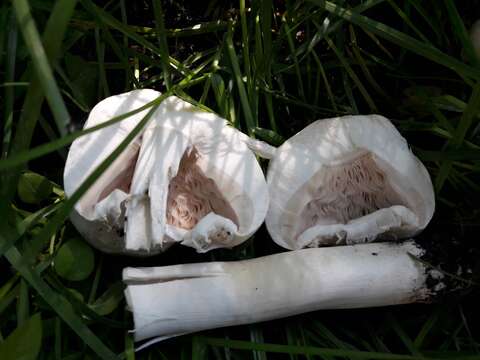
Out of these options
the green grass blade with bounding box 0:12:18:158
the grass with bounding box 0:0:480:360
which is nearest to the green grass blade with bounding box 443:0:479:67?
the grass with bounding box 0:0:480:360

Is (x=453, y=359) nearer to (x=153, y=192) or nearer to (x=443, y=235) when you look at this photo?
(x=443, y=235)

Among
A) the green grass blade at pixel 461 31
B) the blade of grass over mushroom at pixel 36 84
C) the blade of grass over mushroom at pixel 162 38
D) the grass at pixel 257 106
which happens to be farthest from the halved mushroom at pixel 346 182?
the blade of grass over mushroom at pixel 36 84

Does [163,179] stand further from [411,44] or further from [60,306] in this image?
[411,44]

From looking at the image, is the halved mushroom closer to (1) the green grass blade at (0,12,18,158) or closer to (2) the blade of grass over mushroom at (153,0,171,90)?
(2) the blade of grass over mushroom at (153,0,171,90)

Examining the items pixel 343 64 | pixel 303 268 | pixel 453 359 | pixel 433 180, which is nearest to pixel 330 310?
pixel 303 268

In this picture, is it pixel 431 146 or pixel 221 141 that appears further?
pixel 431 146

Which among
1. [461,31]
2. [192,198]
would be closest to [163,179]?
[192,198]

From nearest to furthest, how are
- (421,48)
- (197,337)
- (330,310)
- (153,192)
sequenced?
(153,192) < (421,48) < (197,337) < (330,310)
